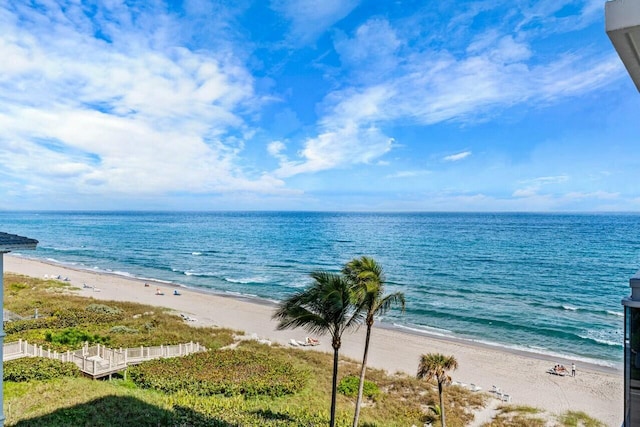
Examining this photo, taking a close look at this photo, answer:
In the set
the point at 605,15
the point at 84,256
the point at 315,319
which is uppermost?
the point at 605,15

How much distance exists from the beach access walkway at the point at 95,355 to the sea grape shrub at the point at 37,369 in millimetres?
393

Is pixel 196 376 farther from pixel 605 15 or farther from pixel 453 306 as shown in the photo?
pixel 453 306

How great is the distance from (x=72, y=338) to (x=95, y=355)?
3.43 meters

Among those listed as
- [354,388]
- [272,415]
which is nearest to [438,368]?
[354,388]

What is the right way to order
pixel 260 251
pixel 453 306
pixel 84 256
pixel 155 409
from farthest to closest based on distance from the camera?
pixel 260 251 < pixel 84 256 < pixel 453 306 < pixel 155 409

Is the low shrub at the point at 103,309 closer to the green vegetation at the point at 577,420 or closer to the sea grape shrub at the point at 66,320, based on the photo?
the sea grape shrub at the point at 66,320

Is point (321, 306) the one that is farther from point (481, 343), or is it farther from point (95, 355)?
point (481, 343)

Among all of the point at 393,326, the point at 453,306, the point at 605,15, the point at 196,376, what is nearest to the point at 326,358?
the point at 196,376

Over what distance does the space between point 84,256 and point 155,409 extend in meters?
69.7

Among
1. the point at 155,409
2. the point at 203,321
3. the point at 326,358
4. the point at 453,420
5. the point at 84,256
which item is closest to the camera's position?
the point at 155,409

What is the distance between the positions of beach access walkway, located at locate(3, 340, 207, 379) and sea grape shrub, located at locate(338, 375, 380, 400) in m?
7.87

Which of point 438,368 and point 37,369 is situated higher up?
point 438,368

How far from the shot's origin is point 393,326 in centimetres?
3194

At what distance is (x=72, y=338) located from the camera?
20.4 metres
